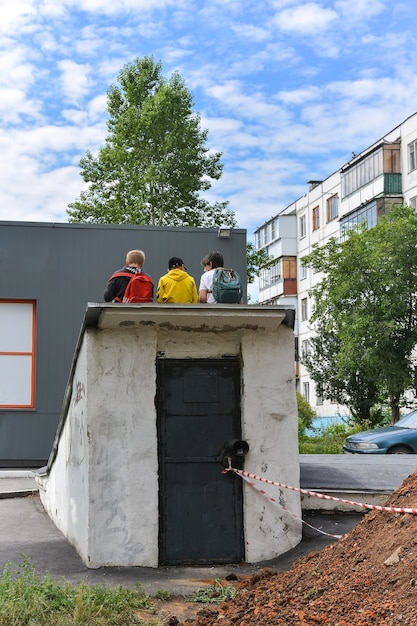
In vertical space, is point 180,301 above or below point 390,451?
above

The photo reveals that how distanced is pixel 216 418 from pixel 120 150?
2671cm

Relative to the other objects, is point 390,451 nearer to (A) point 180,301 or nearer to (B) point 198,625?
(A) point 180,301

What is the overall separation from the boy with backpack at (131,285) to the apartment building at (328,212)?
25.5 meters

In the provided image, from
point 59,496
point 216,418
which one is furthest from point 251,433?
point 59,496

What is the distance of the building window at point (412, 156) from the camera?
148ft

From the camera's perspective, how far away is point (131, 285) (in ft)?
32.6

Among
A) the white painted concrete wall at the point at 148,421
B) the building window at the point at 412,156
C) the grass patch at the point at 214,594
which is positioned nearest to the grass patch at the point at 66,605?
the grass patch at the point at 214,594

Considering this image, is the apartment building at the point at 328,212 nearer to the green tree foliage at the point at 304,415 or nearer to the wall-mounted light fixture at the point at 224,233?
the green tree foliage at the point at 304,415

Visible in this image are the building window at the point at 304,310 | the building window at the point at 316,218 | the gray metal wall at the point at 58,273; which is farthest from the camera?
the building window at the point at 304,310

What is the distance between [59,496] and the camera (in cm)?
1091

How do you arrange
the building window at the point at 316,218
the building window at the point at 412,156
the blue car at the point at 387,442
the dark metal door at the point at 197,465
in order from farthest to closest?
the building window at the point at 316,218, the building window at the point at 412,156, the blue car at the point at 387,442, the dark metal door at the point at 197,465

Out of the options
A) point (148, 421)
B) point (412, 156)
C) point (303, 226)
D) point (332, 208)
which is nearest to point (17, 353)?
point (148, 421)

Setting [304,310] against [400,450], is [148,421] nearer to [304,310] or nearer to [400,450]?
[400,450]

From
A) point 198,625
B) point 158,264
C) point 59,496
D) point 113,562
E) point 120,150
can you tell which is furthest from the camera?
point 120,150
